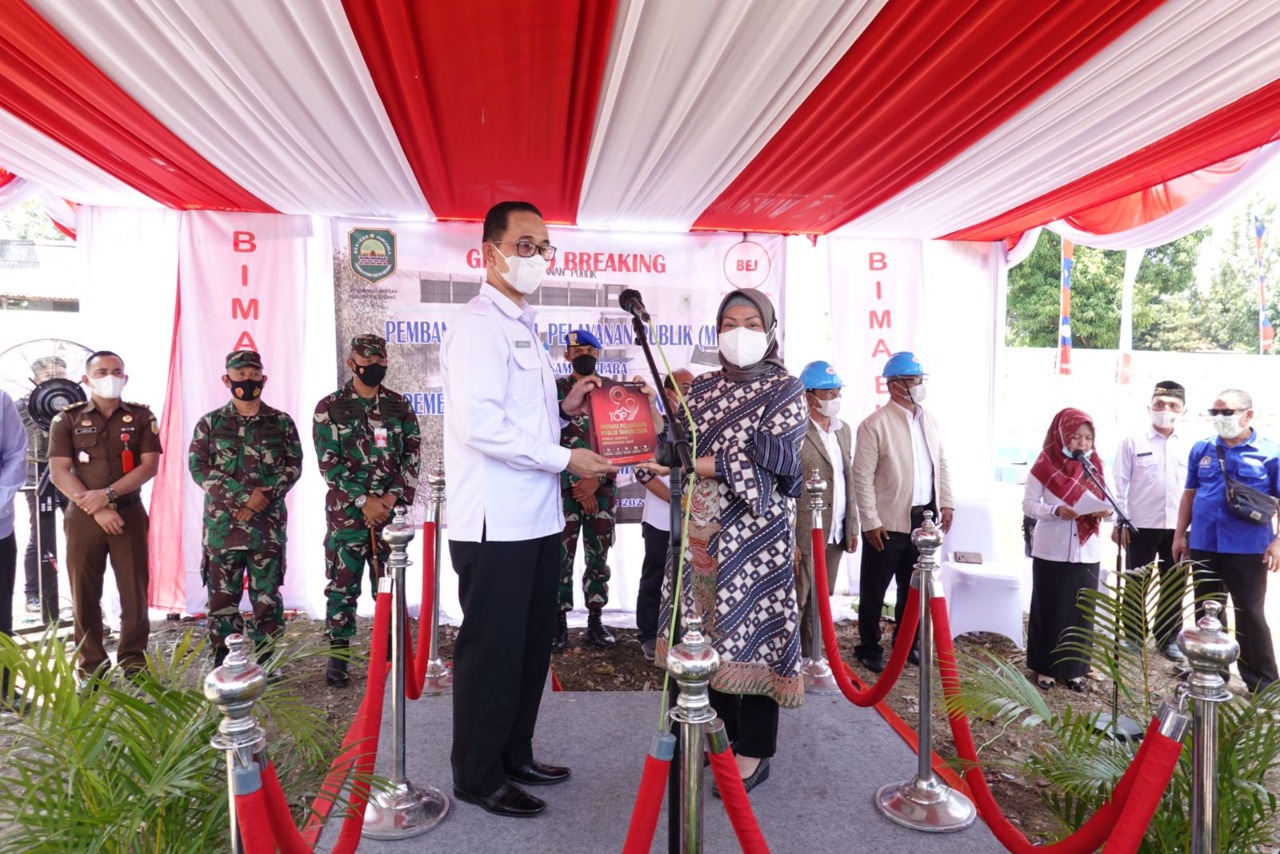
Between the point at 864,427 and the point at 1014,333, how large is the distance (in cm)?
1701

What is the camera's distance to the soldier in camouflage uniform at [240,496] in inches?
148

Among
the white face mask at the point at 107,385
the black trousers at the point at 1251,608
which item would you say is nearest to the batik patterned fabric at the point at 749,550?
the black trousers at the point at 1251,608

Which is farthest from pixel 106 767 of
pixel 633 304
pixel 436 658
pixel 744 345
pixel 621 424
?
pixel 436 658

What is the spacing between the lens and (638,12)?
215 centimetres

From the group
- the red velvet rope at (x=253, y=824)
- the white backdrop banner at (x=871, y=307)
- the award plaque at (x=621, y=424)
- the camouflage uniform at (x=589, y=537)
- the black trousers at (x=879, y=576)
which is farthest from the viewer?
the white backdrop banner at (x=871, y=307)

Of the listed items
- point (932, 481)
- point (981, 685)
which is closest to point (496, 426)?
point (981, 685)

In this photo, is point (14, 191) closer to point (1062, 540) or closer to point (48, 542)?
point (48, 542)

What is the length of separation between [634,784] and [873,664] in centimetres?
196

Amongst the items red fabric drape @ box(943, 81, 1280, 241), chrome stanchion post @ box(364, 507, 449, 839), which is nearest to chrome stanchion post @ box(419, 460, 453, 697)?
chrome stanchion post @ box(364, 507, 449, 839)

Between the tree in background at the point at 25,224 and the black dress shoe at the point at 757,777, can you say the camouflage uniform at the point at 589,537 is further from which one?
the tree in background at the point at 25,224

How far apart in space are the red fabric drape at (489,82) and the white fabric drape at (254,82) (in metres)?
0.10

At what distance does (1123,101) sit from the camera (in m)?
2.78

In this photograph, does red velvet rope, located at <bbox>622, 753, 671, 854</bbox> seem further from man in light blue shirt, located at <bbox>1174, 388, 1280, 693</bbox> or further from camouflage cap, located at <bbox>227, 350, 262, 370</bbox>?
man in light blue shirt, located at <bbox>1174, 388, 1280, 693</bbox>

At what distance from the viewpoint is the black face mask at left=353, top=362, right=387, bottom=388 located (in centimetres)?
394
